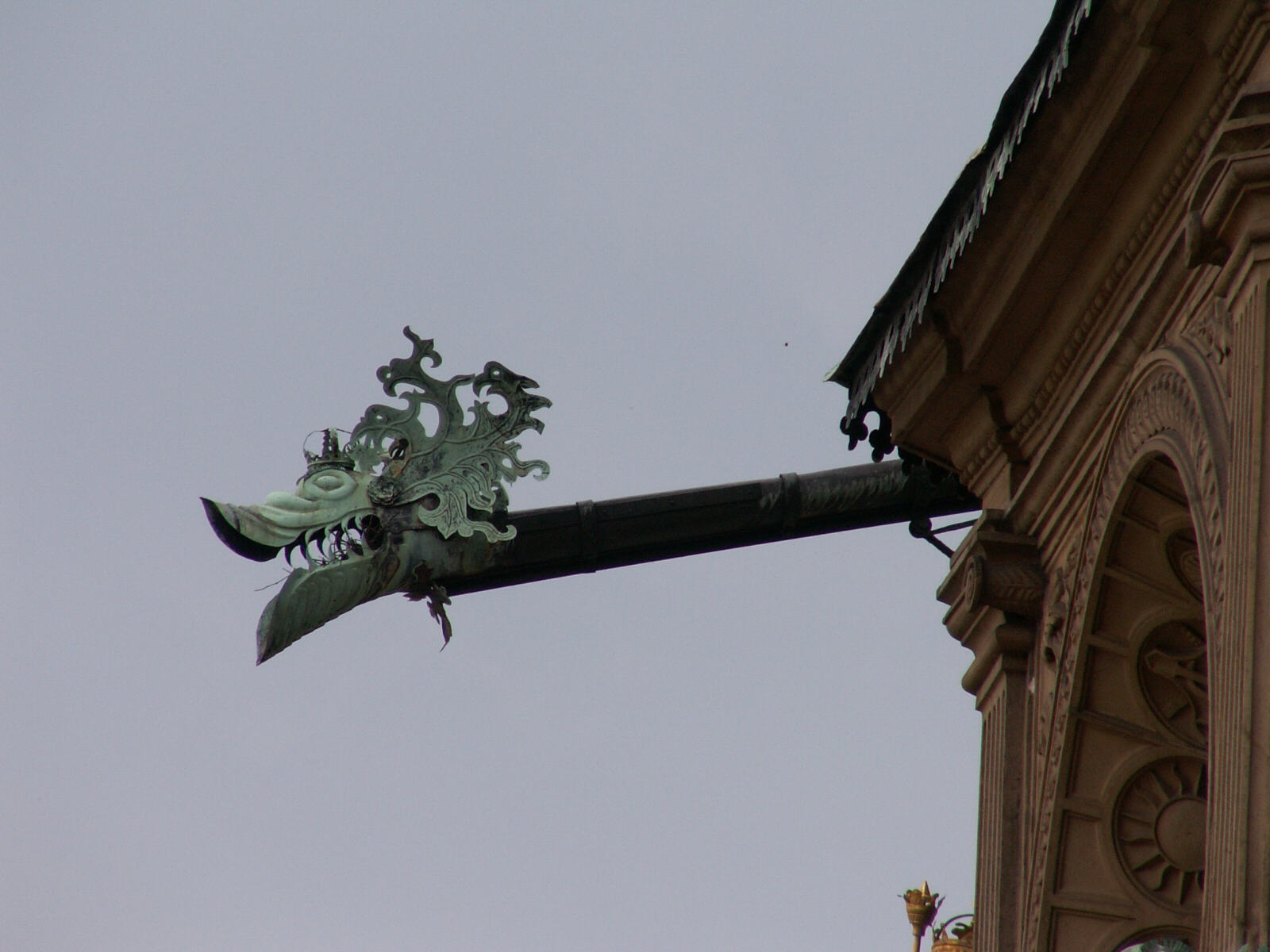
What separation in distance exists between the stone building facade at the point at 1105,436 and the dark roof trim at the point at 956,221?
0.05 ft

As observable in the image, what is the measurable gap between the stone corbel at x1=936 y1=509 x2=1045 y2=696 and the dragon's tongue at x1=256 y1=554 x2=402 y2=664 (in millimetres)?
3469

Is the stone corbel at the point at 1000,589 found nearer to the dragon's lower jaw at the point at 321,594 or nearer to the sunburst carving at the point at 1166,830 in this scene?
the sunburst carving at the point at 1166,830

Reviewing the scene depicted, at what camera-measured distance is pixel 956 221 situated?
504 inches

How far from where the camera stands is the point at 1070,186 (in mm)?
12016

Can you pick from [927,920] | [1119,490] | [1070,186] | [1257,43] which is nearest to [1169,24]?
[1257,43]

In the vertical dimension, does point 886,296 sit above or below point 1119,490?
above

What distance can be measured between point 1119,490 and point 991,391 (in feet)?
5.31

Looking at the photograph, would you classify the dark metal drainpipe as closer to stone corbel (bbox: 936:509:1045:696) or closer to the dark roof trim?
the dark roof trim

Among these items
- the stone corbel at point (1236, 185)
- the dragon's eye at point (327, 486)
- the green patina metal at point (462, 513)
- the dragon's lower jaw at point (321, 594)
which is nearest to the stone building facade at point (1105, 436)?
the stone corbel at point (1236, 185)

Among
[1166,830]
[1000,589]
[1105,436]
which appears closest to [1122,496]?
[1105,436]

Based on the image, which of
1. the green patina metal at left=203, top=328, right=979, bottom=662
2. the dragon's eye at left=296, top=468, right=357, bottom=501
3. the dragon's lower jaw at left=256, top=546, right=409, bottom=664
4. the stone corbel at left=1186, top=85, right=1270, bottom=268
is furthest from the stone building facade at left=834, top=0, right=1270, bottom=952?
the dragon's eye at left=296, top=468, right=357, bottom=501

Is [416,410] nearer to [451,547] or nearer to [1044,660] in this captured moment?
[451,547]

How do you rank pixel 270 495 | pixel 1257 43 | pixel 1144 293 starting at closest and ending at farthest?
pixel 1257 43 → pixel 1144 293 → pixel 270 495

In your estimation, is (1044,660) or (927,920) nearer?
(1044,660)
